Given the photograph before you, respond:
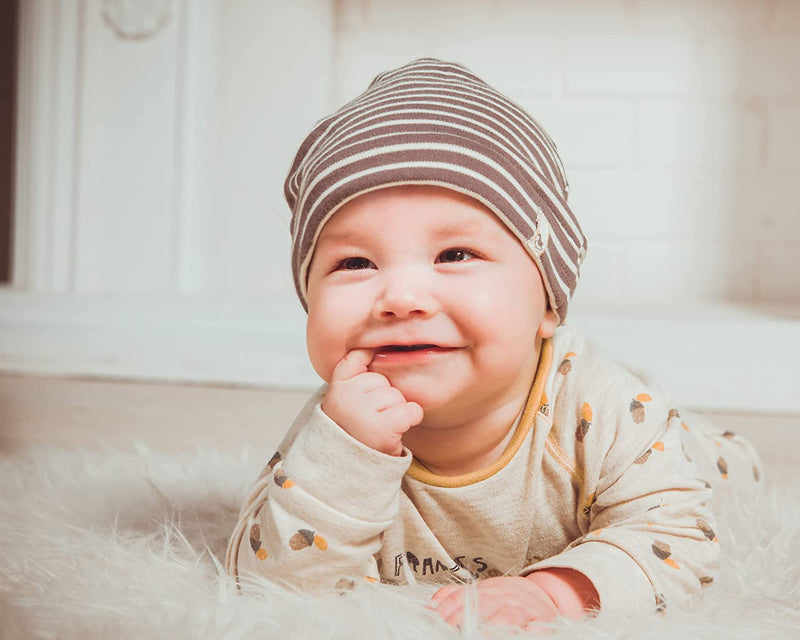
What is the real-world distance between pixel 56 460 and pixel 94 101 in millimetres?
887

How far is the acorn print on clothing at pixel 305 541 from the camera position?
0.64m

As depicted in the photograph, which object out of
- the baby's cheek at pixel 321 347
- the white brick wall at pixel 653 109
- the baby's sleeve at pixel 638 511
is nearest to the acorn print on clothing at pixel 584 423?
the baby's sleeve at pixel 638 511

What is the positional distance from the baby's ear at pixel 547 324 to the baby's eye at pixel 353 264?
0.17m

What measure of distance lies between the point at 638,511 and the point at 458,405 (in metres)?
0.17

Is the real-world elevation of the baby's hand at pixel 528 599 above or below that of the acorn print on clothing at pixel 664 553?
below

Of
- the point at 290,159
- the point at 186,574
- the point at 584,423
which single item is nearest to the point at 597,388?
the point at 584,423

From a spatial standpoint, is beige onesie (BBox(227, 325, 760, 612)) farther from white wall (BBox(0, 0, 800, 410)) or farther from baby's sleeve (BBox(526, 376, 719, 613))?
white wall (BBox(0, 0, 800, 410))

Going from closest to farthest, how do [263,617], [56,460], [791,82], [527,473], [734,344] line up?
[263,617], [527,473], [56,460], [734,344], [791,82]

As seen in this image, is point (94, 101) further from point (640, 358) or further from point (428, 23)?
point (640, 358)

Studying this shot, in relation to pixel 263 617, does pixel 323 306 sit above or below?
above

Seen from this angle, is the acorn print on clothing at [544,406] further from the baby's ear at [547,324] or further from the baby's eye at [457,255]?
the baby's eye at [457,255]

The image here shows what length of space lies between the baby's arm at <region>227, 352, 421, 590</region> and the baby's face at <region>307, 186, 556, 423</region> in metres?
0.02

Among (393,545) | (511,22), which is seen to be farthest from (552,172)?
(511,22)

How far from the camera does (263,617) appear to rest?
1.91 feet
